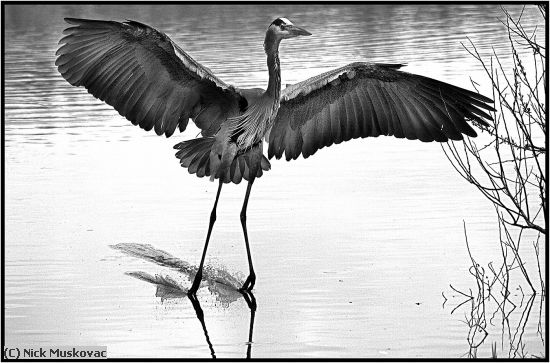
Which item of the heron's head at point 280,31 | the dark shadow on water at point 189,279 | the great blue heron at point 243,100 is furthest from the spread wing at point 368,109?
the dark shadow on water at point 189,279

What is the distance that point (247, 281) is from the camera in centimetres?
902

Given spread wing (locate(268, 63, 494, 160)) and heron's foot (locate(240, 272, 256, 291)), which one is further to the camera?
spread wing (locate(268, 63, 494, 160))

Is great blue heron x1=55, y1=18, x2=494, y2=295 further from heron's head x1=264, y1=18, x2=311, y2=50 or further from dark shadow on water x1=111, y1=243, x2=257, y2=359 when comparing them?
dark shadow on water x1=111, y1=243, x2=257, y2=359

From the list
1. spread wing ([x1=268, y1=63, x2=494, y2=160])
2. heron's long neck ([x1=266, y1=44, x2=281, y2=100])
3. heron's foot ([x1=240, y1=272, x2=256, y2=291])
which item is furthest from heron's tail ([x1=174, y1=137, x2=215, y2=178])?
heron's foot ([x1=240, y1=272, x2=256, y2=291])

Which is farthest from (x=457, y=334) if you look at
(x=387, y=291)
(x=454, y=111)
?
(x=454, y=111)

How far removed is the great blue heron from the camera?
9.24 metres

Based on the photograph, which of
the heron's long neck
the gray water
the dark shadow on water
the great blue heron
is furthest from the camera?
the heron's long neck

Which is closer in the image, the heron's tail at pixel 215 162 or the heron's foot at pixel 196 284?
the heron's foot at pixel 196 284

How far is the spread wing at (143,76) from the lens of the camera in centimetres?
912

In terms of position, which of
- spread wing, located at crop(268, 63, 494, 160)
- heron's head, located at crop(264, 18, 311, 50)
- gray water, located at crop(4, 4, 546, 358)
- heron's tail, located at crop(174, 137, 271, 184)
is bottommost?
gray water, located at crop(4, 4, 546, 358)

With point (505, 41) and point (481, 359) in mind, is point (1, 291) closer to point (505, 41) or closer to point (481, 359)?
point (481, 359)

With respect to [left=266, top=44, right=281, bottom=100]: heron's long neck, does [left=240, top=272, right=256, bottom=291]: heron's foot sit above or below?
below

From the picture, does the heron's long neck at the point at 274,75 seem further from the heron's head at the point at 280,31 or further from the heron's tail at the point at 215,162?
the heron's tail at the point at 215,162

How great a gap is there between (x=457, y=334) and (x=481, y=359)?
45 cm
